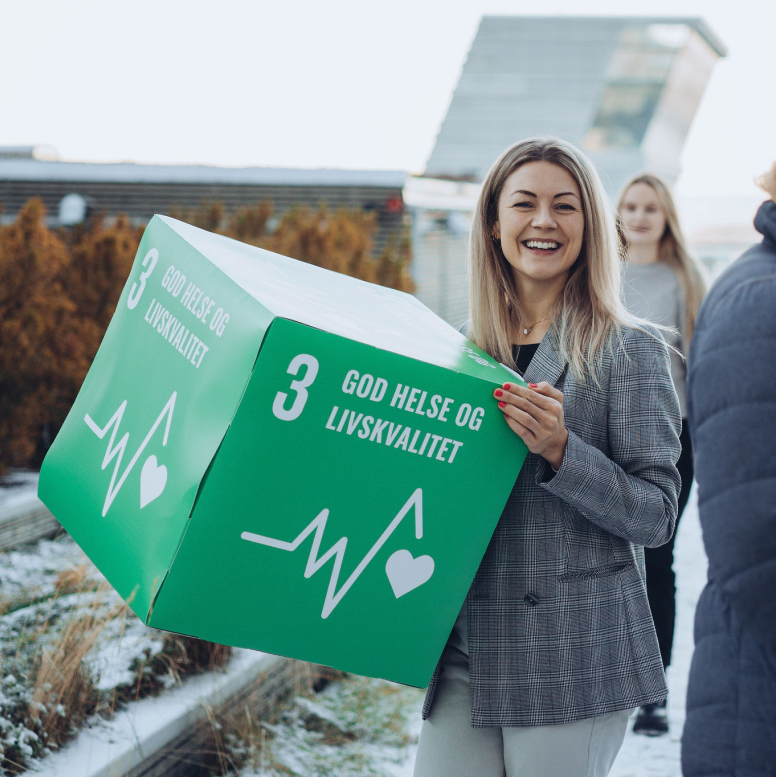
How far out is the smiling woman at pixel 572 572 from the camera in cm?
155

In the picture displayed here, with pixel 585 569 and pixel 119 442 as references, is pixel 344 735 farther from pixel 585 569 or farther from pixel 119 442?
pixel 119 442

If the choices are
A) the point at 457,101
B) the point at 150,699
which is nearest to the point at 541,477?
the point at 150,699

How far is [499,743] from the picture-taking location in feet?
5.35

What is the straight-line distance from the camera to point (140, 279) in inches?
65.9

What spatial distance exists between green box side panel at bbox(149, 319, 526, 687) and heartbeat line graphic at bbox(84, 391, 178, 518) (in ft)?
0.68

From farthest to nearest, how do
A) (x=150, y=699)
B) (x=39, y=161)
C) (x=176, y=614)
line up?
→ (x=39, y=161)
(x=150, y=699)
(x=176, y=614)

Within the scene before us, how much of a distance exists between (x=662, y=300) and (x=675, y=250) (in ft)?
0.90

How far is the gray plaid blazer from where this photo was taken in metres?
1.56

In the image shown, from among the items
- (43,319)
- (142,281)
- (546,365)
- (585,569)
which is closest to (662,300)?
(546,365)

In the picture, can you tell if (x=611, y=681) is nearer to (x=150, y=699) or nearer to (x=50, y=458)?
(x=50, y=458)

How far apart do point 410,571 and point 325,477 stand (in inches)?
8.9

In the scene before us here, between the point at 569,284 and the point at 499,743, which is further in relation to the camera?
the point at 569,284

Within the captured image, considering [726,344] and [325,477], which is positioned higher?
[726,344]

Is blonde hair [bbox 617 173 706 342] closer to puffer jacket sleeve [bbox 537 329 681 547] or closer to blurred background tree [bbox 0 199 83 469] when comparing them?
puffer jacket sleeve [bbox 537 329 681 547]
